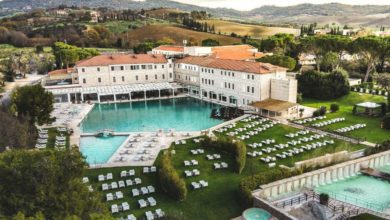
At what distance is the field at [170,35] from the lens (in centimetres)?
12331

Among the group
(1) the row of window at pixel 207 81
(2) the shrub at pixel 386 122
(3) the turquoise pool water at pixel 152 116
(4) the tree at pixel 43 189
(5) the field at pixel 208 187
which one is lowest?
(3) the turquoise pool water at pixel 152 116

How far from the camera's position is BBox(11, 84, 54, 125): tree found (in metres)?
37.8

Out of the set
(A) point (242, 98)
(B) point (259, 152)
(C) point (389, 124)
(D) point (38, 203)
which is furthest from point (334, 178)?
(A) point (242, 98)

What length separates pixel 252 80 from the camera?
1925 inches

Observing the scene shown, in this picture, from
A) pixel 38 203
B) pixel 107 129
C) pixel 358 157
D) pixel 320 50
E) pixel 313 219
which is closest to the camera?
pixel 38 203

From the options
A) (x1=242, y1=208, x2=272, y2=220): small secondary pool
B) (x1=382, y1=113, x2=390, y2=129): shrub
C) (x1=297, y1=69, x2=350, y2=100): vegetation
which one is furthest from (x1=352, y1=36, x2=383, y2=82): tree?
(x1=242, y1=208, x2=272, y2=220): small secondary pool

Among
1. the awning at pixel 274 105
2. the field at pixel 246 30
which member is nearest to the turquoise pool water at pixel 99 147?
the awning at pixel 274 105

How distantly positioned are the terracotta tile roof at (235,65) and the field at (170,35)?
60352mm

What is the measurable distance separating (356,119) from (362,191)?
20.2 meters

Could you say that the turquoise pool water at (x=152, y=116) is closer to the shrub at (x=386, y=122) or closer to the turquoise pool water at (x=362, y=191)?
the shrub at (x=386, y=122)

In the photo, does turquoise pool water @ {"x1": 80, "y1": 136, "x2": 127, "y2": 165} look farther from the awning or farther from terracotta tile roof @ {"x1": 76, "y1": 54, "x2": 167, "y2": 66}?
terracotta tile roof @ {"x1": 76, "y1": 54, "x2": 167, "y2": 66}

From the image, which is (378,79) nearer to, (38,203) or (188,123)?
(188,123)

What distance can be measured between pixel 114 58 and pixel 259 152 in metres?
38.3

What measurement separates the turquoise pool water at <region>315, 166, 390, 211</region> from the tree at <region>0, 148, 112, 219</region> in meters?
16.6
